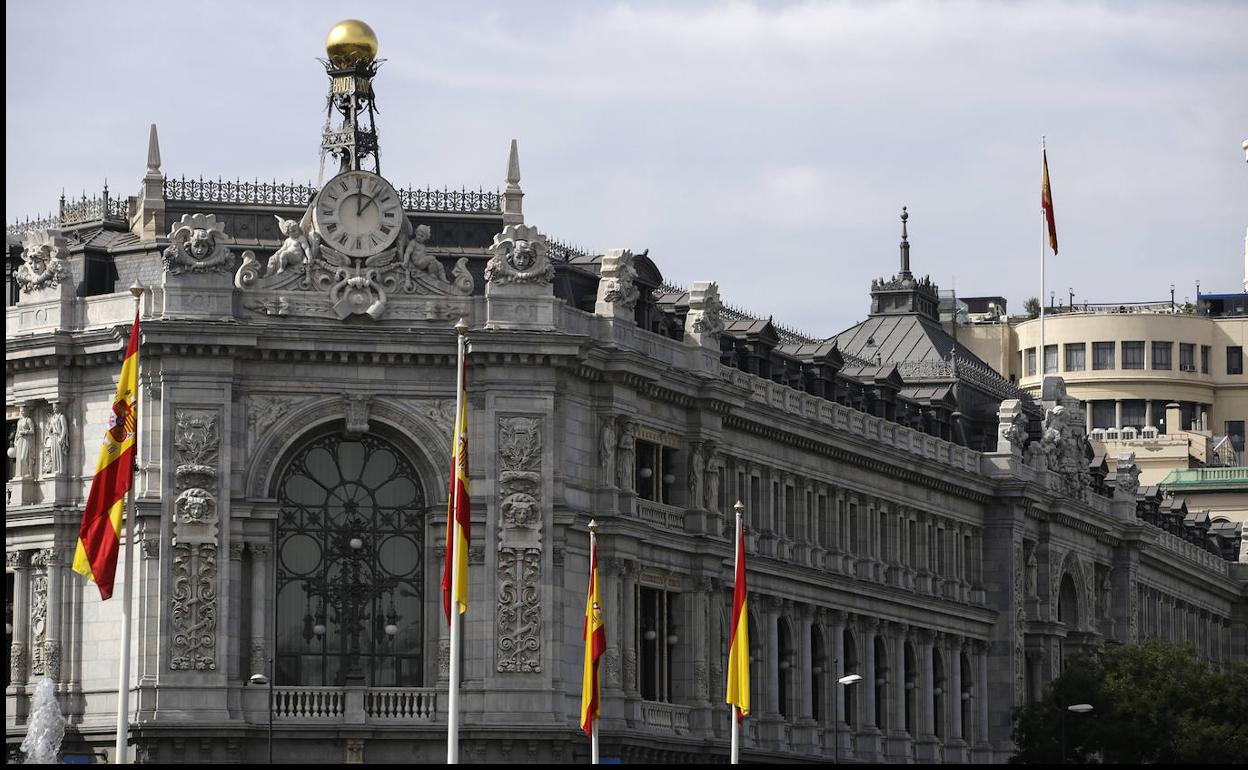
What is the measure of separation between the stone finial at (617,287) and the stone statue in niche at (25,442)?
19.4 meters

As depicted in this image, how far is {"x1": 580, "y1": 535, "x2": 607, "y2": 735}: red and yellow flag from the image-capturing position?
99.2 m

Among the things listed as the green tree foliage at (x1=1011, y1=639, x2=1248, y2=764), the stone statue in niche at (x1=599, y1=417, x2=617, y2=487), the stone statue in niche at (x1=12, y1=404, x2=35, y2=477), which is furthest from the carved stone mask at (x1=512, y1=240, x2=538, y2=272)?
the green tree foliage at (x1=1011, y1=639, x2=1248, y2=764)

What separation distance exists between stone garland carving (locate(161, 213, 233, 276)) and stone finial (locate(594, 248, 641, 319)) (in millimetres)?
13939

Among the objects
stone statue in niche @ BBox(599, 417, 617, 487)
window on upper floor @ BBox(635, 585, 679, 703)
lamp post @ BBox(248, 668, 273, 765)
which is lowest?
lamp post @ BBox(248, 668, 273, 765)

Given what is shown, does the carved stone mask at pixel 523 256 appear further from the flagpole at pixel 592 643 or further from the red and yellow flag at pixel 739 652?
the red and yellow flag at pixel 739 652

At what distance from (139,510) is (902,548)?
149ft

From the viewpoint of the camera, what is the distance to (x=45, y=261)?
108 meters

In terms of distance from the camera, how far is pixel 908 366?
517ft

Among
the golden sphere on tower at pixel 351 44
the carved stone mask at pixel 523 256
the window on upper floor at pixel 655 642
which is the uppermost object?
the golden sphere on tower at pixel 351 44

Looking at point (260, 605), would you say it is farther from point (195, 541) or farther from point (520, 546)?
point (520, 546)

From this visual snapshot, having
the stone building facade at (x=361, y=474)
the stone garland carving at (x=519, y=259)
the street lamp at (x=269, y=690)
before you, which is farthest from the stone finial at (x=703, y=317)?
the street lamp at (x=269, y=690)

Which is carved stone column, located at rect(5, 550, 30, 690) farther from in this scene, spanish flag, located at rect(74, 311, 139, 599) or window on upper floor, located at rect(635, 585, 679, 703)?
window on upper floor, located at rect(635, 585, 679, 703)

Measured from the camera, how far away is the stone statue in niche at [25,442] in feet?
355

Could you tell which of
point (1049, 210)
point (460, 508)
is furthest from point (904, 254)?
point (460, 508)
